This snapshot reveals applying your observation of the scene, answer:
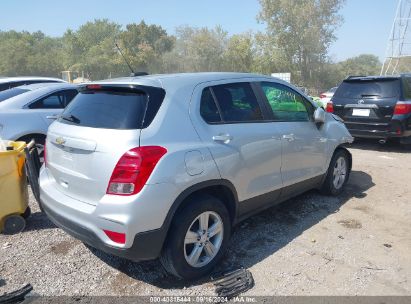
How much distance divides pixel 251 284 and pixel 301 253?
0.80 meters

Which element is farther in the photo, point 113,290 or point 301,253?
point 301,253

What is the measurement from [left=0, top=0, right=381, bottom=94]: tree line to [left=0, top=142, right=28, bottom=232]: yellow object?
39.2 meters

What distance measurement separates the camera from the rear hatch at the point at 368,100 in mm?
7828

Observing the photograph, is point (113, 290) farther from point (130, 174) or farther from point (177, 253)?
point (130, 174)

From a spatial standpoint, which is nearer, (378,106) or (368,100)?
(378,106)

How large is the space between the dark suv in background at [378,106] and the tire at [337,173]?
2.90 metres

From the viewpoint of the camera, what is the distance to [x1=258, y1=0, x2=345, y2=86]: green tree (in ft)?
131

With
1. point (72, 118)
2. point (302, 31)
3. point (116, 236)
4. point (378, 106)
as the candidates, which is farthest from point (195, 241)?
point (302, 31)

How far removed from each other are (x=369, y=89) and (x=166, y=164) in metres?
6.77

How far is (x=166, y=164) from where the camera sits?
9.30ft

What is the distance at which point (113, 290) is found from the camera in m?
3.14

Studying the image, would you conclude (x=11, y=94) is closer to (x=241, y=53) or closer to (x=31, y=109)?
(x=31, y=109)

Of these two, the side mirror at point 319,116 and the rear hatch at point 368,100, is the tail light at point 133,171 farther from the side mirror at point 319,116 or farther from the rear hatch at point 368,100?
the rear hatch at point 368,100

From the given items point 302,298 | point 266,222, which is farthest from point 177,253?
point 266,222
